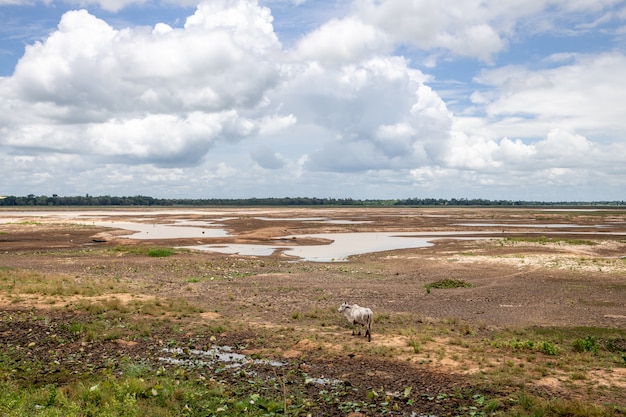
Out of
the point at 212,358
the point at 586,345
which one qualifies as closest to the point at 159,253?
the point at 212,358

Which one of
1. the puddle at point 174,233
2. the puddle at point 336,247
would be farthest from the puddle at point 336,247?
the puddle at point 174,233

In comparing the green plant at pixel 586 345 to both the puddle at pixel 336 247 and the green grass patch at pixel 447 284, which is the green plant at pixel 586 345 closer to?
the green grass patch at pixel 447 284

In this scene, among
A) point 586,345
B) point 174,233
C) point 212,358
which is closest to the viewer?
point 212,358

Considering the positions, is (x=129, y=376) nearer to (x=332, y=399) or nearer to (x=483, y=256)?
(x=332, y=399)

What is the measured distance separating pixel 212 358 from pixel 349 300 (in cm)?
1107

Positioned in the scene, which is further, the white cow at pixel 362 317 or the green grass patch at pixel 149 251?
the green grass patch at pixel 149 251

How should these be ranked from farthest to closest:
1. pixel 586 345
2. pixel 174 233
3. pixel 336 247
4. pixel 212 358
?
pixel 174 233, pixel 336 247, pixel 586 345, pixel 212 358

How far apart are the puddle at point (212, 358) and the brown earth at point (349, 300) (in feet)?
1.71

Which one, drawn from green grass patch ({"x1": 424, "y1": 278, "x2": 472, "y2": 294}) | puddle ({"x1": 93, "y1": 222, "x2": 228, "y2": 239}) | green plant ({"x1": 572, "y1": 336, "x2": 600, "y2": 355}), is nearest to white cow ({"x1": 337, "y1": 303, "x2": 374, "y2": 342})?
green plant ({"x1": 572, "y1": 336, "x2": 600, "y2": 355})

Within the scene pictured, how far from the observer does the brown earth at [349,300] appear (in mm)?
13982

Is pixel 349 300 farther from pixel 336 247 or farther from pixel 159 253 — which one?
pixel 336 247

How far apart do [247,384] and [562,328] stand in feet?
43.2

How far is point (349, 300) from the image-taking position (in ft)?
81.6

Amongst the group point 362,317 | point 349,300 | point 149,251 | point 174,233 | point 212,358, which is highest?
point 362,317
